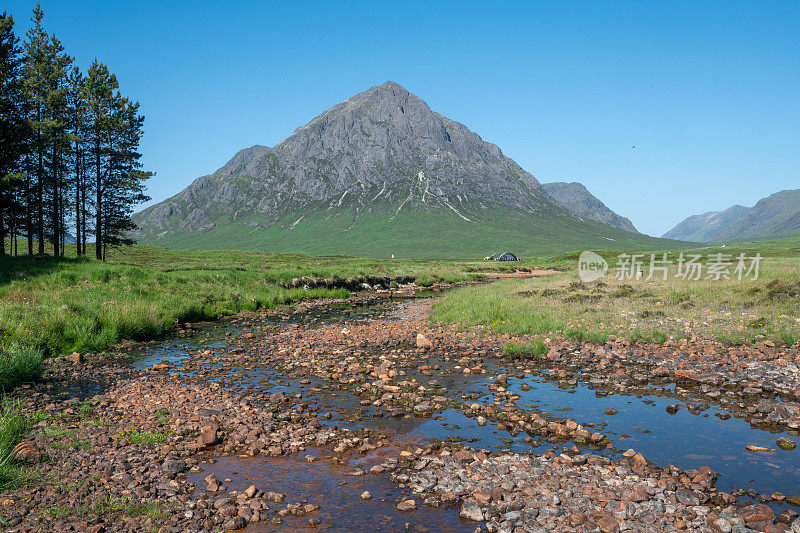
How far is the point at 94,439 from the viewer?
9312 millimetres

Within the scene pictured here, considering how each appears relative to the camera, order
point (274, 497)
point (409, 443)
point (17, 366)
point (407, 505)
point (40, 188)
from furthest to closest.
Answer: point (40, 188), point (17, 366), point (409, 443), point (274, 497), point (407, 505)

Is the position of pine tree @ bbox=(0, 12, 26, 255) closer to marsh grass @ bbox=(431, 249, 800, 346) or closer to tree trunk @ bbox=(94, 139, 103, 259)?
tree trunk @ bbox=(94, 139, 103, 259)

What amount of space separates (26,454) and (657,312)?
23982 millimetres

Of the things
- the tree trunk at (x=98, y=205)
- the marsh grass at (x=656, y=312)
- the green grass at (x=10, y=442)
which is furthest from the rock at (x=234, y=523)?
the tree trunk at (x=98, y=205)

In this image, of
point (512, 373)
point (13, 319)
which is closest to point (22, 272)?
point (13, 319)

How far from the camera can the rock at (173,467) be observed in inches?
320

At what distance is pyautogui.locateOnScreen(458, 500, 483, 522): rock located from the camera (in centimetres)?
685

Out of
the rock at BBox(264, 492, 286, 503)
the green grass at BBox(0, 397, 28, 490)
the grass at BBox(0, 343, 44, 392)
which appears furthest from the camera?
the grass at BBox(0, 343, 44, 392)

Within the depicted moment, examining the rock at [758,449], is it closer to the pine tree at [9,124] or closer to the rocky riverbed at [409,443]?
the rocky riverbed at [409,443]

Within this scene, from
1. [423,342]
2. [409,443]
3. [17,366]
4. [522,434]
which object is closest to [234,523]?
[409,443]

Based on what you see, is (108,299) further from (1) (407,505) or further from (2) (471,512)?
(2) (471,512)

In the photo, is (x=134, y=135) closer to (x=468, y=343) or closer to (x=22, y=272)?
(x=22, y=272)

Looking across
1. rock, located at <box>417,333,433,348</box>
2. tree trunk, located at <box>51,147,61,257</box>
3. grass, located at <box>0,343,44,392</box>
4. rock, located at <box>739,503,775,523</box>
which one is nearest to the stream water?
rock, located at <box>739,503,775,523</box>

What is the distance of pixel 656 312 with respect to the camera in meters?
21.6
